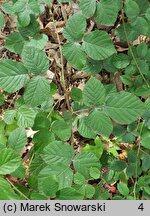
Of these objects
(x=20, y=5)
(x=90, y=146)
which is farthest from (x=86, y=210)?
(x=20, y=5)

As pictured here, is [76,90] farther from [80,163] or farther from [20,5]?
[20,5]

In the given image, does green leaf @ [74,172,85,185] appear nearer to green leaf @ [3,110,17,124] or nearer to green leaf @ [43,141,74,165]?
green leaf @ [43,141,74,165]

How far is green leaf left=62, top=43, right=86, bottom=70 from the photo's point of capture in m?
1.87

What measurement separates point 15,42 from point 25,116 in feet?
1.49

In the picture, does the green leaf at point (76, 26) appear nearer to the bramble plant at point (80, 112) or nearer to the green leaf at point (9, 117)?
the bramble plant at point (80, 112)

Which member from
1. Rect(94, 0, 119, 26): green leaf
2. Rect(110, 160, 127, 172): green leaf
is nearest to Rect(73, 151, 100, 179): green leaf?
Rect(110, 160, 127, 172): green leaf

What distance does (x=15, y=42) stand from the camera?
2100 millimetres

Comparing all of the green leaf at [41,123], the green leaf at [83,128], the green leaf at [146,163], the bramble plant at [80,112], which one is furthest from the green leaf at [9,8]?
the green leaf at [146,163]

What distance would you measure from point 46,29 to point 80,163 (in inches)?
44.8

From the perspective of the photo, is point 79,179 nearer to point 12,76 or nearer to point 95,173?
point 95,173

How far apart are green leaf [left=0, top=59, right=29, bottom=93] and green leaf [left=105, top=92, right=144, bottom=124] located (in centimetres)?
45

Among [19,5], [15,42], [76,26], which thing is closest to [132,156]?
[76,26]

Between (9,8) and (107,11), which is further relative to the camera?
(9,8)

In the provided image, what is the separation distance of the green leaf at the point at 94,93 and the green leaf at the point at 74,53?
28cm
